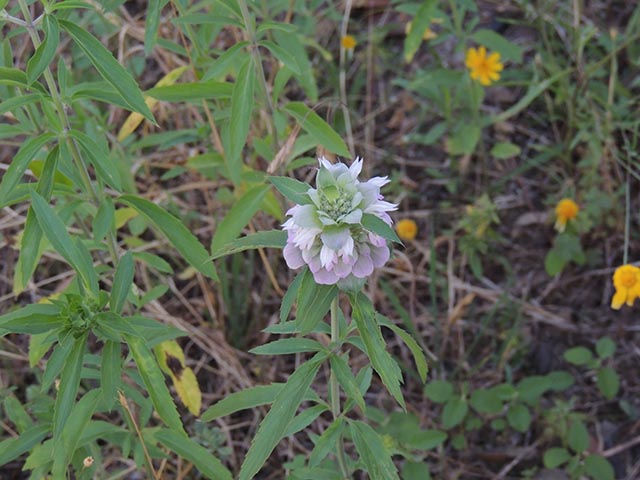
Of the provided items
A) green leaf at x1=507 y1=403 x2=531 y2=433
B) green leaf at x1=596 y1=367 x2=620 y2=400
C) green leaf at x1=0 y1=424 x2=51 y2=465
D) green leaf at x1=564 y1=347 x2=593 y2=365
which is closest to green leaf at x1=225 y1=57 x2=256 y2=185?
green leaf at x1=0 y1=424 x2=51 y2=465

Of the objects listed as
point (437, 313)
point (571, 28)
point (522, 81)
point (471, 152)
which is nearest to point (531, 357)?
point (437, 313)

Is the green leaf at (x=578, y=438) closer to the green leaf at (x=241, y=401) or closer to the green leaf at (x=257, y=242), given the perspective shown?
the green leaf at (x=241, y=401)

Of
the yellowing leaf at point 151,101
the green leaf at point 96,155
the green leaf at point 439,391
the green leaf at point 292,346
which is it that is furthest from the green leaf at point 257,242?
the green leaf at point 439,391

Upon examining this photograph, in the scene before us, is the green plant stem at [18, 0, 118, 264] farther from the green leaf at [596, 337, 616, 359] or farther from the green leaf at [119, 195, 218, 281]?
the green leaf at [596, 337, 616, 359]

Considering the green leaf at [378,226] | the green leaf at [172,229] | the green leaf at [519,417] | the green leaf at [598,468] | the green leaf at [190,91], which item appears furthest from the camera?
the green leaf at [519,417]

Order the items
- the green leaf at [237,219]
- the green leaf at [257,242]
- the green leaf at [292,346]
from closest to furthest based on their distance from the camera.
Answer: the green leaf at [257,242], the green leaf at [292,346], the green leaf at [237,219]

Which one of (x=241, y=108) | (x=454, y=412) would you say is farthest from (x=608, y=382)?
(x=241, y=108)

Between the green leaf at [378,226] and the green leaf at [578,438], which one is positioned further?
the green leaf at [578,438]
